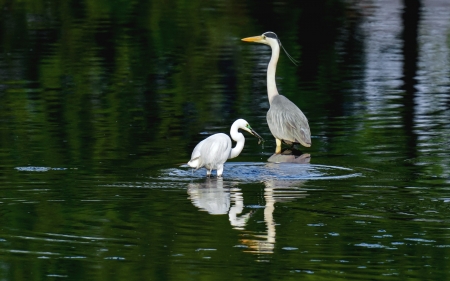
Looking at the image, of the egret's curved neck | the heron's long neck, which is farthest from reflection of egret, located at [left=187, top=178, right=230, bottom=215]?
the heron's long neck

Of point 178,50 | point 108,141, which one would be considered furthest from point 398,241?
point 178,50

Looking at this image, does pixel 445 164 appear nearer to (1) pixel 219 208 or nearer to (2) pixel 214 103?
(1) pixel 219 208

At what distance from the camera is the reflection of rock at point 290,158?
497 inches

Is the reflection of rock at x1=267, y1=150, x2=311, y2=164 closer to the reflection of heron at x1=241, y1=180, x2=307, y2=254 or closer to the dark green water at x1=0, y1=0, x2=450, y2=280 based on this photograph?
the dark green water at x1=0, y1=0, x2=450, y2=280

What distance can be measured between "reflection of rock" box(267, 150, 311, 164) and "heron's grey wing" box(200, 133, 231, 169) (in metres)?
1.35

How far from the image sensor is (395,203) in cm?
995

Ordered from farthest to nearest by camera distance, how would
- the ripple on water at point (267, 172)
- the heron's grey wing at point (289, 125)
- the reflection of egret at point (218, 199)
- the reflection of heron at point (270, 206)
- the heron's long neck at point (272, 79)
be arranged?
the heron's long neck at point (272, 79), the heron's grey wing at point (289, 125), the ripple on water at point (267, 172), the reflection of egret at point (218, 199), the reflection of heron at point (270, 206)

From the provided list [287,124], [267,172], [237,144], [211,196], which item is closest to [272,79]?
[287,124]

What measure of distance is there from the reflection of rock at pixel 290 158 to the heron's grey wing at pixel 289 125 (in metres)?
0.19

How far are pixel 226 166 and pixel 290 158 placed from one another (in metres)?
1.24

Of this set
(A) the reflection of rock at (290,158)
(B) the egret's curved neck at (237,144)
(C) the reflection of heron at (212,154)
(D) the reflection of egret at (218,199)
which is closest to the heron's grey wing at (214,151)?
(C) the reflection of heron at (212,154)

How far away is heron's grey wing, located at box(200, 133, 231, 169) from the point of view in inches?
441

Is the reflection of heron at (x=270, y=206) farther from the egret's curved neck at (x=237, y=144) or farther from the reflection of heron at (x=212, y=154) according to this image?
the egret's curved neck at (x=237, y=144)

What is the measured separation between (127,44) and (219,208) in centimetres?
1497
